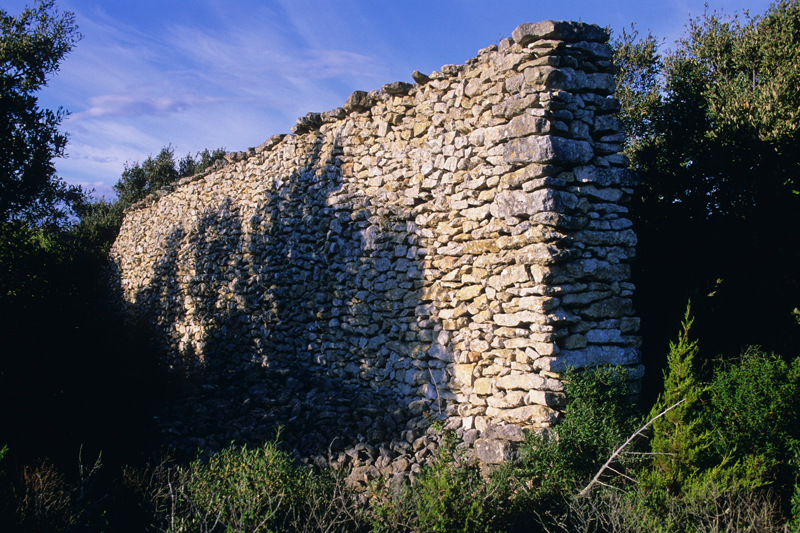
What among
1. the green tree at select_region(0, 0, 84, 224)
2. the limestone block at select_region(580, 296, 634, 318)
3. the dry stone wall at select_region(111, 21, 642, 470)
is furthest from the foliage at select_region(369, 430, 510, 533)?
the green tree at select_region(0, 0, 84, 224)

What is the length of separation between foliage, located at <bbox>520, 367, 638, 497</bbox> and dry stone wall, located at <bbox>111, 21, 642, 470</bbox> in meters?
0.18

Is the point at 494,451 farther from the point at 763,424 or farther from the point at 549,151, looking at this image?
the point at 549,151

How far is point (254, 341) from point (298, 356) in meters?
1.28

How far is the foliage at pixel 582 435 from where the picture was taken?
13.2 ft

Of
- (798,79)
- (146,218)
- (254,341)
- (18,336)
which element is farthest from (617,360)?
→ (146,218)

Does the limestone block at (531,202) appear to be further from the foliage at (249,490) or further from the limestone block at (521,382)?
the foliage at (249,490)

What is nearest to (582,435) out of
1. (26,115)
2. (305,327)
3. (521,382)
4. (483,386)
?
(521,382)

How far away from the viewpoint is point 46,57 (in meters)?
11.9

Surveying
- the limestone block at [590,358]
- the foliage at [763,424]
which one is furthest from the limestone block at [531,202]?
the foliage at [763,424]

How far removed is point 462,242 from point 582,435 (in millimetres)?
2317

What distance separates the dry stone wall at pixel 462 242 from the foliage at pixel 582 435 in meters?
0.18

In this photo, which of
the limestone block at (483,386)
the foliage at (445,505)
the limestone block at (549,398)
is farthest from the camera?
the limestone block at (483,386)

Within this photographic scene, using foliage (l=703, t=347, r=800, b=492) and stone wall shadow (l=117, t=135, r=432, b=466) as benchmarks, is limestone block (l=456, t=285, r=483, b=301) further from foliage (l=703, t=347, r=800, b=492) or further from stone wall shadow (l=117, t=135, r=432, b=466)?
foliage (l=703, t=347, r=800, b=492)

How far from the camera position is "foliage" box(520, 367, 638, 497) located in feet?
13.2
